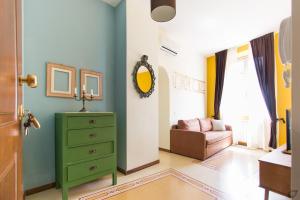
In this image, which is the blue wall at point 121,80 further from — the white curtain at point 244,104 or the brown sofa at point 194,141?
the white curtain at point 244,104

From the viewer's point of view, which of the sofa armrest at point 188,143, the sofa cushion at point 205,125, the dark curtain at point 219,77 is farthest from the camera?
the dark curtain at point 219,77

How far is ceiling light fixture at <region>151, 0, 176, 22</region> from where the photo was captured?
1.43 m

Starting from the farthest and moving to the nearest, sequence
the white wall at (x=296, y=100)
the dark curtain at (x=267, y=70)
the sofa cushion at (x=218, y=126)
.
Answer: the sofa cushion at (x=218, y=126)
the dark curtain at (x=267, y=70)
the white wall at (x=296, y=100)

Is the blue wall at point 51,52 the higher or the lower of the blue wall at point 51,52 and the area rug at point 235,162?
the higher

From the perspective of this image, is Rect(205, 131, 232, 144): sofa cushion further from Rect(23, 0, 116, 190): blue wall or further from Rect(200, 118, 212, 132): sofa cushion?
Rect(23, 0, 116, 190): blue wall

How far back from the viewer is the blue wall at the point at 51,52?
2.01 m

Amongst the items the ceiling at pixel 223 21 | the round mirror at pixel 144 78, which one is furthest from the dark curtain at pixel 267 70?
the round mirror at pixel 144 78

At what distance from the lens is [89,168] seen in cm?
204

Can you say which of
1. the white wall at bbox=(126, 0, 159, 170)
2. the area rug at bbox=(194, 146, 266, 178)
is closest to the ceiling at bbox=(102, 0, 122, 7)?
the white wall at bbox=(126, 0, 159, 170)

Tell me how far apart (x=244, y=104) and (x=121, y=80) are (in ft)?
12.6

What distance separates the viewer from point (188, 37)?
13.9ft

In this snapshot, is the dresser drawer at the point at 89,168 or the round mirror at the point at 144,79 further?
the round mirror at the point at 144,79

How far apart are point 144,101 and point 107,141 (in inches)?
40.4

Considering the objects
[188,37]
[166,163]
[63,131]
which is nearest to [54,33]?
[63,131]
